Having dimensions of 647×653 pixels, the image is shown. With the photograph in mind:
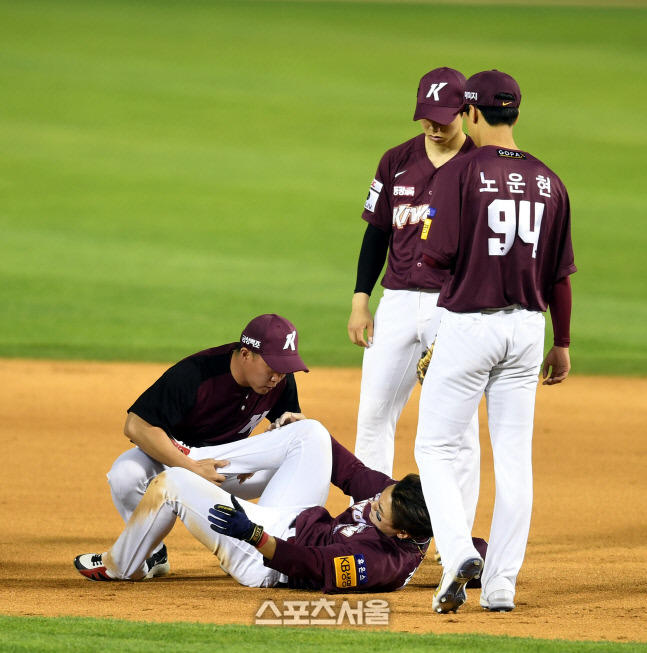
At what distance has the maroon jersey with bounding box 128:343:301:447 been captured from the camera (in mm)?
5242

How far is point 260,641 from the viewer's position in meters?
3.90

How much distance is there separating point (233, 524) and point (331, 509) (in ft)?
8.72

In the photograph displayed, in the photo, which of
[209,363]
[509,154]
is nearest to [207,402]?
[209,363]

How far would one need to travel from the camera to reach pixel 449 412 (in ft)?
14.7

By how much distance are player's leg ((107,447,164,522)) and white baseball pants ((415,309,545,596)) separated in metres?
1.47

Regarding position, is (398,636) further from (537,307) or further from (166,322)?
(166,322)

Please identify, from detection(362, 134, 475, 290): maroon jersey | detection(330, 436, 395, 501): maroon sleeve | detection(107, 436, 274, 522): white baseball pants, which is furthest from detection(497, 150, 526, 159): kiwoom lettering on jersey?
detection(107, 436, 274, 522): white baseball pants

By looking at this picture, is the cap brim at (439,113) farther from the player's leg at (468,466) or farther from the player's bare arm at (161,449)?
the player's bare arm at (161,449)

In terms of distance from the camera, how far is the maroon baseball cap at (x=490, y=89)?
4477 millimetres

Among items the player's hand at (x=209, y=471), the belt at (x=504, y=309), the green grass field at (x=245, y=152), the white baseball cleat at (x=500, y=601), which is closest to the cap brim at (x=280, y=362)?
the player's hand at (x=209, y=471)

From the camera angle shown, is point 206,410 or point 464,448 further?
point 206,410

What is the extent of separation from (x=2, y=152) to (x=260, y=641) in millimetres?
20412

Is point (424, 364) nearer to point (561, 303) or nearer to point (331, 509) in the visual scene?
point (561, 303)

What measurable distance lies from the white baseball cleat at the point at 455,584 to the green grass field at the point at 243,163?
0.37 m
